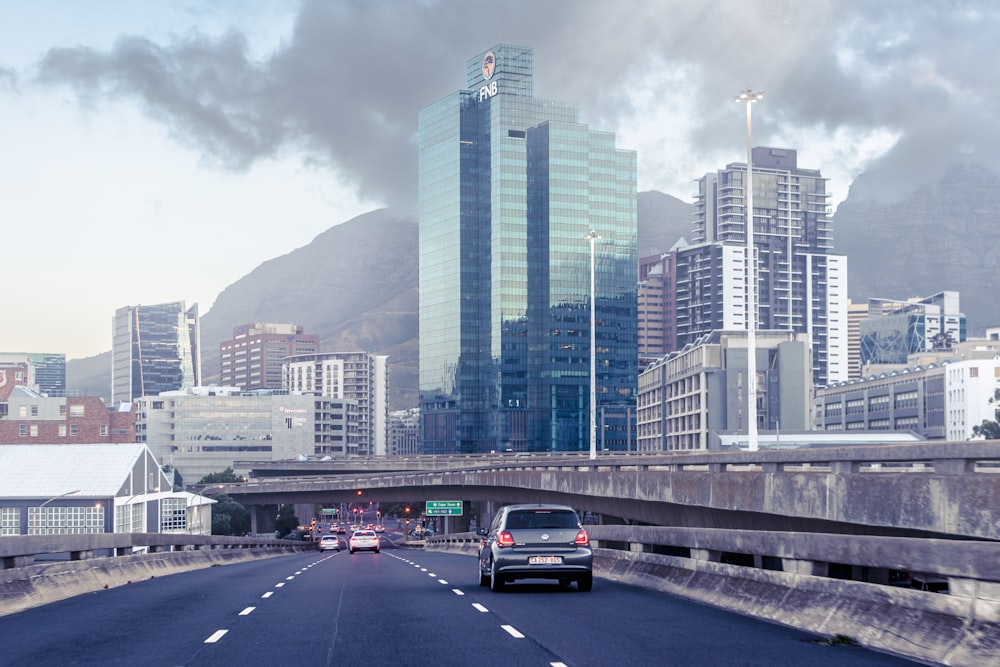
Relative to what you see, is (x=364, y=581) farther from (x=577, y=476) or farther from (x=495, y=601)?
(x=577, y=476)

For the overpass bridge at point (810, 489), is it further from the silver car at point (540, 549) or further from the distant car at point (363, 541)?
the distant car at point (363, 541)

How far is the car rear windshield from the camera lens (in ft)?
78.3

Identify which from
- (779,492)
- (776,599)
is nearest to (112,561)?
(779,492)

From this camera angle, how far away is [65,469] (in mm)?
107938

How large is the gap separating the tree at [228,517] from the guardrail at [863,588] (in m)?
137

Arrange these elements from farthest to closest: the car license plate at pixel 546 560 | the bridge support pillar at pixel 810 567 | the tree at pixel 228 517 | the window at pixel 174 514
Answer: the tree at pixel 228 517
the window at pixel 174 514
the car license plate at pixel 546 560
the bridge support pillar at pixel 810 567

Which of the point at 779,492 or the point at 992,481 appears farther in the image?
the point at 779,492

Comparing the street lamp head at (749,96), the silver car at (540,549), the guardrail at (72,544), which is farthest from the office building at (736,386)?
the silver car at (540,549)

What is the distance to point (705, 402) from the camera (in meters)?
173

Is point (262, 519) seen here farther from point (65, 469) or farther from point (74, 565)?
point (74, 565)

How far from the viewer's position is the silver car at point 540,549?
2328cm

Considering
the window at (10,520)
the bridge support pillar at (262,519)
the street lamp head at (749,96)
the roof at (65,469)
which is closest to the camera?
the street lamp head at (749,96)

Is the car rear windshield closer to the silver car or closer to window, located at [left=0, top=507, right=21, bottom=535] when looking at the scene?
the silver car

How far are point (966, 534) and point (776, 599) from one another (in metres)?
2.84
